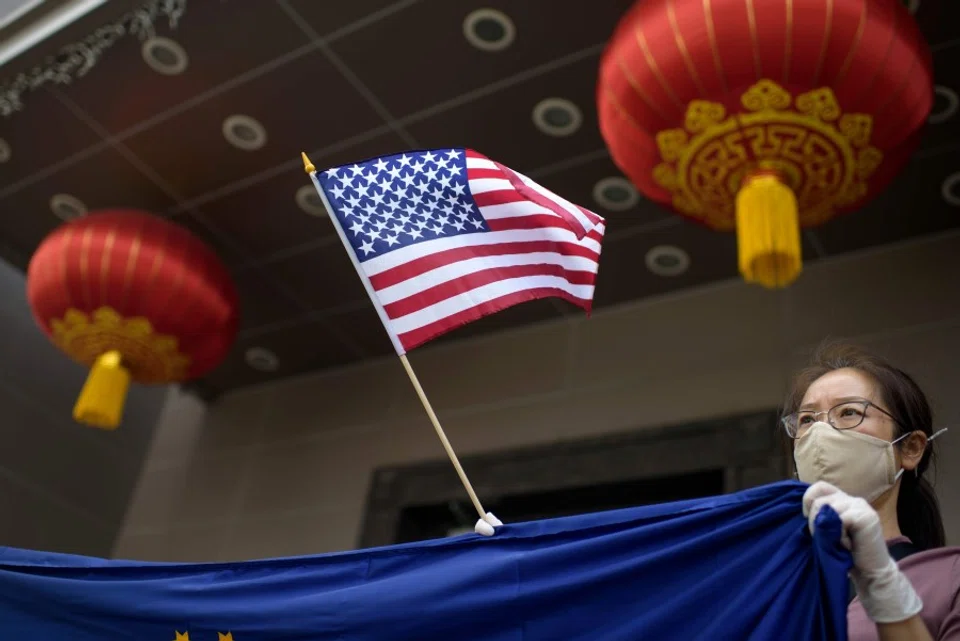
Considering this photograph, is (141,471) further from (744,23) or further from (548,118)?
(744,23)

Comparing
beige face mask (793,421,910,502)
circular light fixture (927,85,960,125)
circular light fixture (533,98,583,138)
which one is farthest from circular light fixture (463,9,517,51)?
beige face mask (793,421,910,502)

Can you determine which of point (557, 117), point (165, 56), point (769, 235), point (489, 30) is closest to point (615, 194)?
point (557, 117)

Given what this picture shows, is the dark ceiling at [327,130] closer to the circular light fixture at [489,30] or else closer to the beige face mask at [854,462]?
the circular light fixture at [489,30]

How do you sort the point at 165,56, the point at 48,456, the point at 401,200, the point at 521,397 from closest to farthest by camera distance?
the point at 401,200 → the point at 165,56 → the point at 521,397 → the point at 48,456

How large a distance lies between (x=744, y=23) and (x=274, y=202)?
2.43 m

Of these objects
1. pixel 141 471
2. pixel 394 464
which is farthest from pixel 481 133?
pixel 141 471

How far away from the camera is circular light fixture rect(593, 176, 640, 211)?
4.31 m

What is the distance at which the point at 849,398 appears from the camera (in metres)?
1.77

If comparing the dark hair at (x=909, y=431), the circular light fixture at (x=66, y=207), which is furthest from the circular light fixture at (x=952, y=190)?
the circular light fixture at (x=66, y=207)

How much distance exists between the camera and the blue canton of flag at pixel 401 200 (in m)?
2.29

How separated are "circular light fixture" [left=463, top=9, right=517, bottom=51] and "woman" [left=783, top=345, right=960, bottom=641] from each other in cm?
221

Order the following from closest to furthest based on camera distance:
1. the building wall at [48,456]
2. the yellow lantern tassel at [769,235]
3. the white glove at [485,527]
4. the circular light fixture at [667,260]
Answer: the white glove at [485,527] < the yellow lantern tassel at [769,235] < the circular light fixture at [667,260] < the building wall at [48,456]

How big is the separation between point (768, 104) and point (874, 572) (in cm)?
182

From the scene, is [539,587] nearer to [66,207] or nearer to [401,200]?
[401,200]
